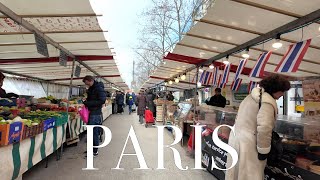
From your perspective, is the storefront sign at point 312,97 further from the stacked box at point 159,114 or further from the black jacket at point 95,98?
the stacked box at point 159,114

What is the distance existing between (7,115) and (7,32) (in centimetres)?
150

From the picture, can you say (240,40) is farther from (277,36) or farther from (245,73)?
(245,73)

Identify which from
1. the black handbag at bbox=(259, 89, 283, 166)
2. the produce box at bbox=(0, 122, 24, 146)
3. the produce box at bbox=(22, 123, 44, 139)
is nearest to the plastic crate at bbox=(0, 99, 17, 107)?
the produce box at bbox=(22, 123, 44, 139)

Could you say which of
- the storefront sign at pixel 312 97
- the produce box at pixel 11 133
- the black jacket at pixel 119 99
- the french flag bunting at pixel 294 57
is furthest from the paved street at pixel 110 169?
the black jacket at pixel 119 99

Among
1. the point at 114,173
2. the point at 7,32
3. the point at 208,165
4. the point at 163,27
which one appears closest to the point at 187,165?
the point at 208,165

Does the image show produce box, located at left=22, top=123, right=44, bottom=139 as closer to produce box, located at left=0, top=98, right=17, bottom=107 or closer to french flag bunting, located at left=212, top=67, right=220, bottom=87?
produce box, located at left=0, top=98, right=17, bottom=107

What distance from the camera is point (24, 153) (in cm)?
418

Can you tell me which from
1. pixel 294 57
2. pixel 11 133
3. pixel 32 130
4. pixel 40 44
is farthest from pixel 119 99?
pixel 294 57

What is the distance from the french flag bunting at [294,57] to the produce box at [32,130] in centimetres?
389

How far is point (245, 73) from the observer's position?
9.30 meters

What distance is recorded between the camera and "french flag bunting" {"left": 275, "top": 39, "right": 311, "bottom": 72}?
13.0 ft

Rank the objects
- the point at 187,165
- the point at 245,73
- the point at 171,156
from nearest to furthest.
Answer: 1. the point at 187,165
2. the point at 171,156
3. the point at 245,73

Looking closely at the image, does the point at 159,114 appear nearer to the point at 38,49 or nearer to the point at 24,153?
the point at 38,49

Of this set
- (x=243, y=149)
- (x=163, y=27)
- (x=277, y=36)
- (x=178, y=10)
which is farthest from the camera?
(x=163, y=27)
